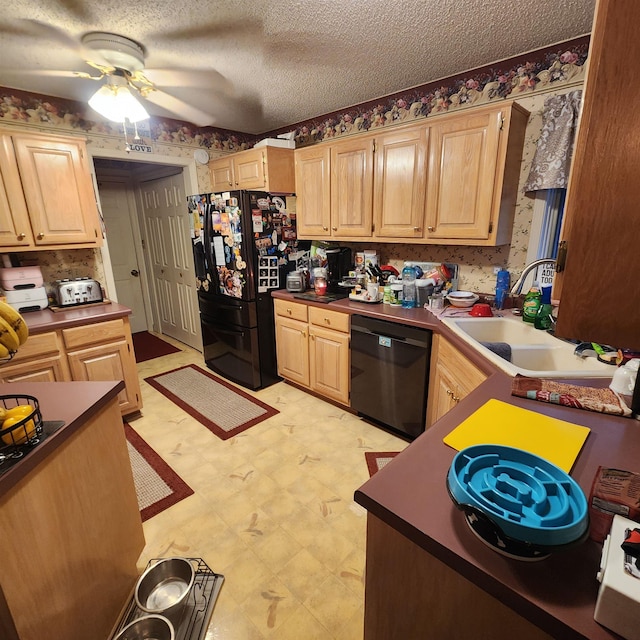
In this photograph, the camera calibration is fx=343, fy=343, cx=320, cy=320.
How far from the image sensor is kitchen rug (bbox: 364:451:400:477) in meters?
2.14

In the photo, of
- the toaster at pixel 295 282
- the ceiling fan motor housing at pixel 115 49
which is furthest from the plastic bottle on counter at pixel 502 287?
the ceiling fan motor housing at pixel 115 49

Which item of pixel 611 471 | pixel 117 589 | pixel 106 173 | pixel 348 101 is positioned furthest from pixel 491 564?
pixel 106 173

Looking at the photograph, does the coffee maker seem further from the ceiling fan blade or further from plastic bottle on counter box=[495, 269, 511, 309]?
the ceiling fan blade

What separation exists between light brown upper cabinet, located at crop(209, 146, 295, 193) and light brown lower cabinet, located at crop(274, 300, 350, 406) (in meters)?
1.04

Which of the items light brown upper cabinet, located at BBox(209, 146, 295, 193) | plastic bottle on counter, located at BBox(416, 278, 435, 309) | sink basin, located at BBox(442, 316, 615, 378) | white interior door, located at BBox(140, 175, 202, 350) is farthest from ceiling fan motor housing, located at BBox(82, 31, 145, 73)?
sink basin, located at BBox(442, 316, 615, 378)

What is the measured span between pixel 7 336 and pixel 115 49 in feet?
6.01

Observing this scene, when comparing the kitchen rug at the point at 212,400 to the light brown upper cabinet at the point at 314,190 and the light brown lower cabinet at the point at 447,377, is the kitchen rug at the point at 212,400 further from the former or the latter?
the light brown upper cabinet at the point at 314,190

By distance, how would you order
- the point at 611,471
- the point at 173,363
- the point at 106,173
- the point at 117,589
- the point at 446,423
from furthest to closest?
the point at 106,173, the point at 173,363, the point at 117,589, the point at 446,423, the point at 611,471

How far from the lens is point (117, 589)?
1.32 meters

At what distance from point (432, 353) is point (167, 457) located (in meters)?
1.84

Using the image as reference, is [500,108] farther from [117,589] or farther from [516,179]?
[117,589]

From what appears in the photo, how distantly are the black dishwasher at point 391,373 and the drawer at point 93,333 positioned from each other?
5.60 feet

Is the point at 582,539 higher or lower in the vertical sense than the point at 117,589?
higher

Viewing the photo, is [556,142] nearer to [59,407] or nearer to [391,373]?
[391,373]
